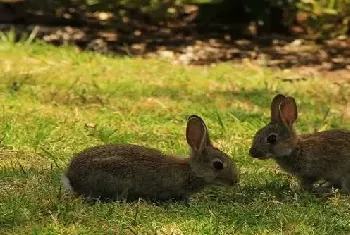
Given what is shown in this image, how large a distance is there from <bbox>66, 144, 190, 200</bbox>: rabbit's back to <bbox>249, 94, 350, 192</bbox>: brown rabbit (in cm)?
66

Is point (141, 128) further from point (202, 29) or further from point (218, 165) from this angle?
point (202, 29)

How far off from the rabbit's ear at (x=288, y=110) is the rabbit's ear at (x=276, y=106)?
1.0 inches

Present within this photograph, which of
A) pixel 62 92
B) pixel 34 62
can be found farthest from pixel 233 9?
pixel 62 92

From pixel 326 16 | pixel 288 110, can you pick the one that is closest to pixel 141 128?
pixel 288 110

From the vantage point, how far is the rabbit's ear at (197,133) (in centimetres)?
578

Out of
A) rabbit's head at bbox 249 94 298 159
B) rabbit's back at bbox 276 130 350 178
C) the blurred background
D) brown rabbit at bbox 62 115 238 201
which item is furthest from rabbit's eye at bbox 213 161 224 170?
the blurred background

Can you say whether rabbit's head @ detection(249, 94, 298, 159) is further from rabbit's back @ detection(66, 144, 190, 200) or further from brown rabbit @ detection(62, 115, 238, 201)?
rabbit's back @ detection(66, 144, 190, 200)

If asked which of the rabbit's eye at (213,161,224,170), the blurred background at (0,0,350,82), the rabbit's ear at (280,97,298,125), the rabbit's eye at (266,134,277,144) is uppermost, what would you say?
the rabbit's ear at (280,97,298,125)

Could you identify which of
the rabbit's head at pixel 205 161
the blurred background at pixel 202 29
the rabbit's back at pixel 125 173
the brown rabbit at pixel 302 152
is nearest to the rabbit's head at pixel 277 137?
the brown rabbit at pixel 302 152

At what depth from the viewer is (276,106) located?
6195mm

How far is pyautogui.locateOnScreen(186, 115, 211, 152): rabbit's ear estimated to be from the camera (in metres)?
5.78

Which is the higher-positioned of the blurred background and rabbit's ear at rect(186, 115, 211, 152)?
rabbit's ear at rect(186, 115, 211, 152)

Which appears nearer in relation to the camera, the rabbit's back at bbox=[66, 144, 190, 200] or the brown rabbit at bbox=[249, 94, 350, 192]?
the rabbit's back at bbox=[66, 144, 190, 200]

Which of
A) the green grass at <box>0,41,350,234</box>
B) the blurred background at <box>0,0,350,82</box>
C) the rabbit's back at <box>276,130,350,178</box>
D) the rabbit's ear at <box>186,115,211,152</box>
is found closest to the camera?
the green grass at <box>0,41,350,234</box>
